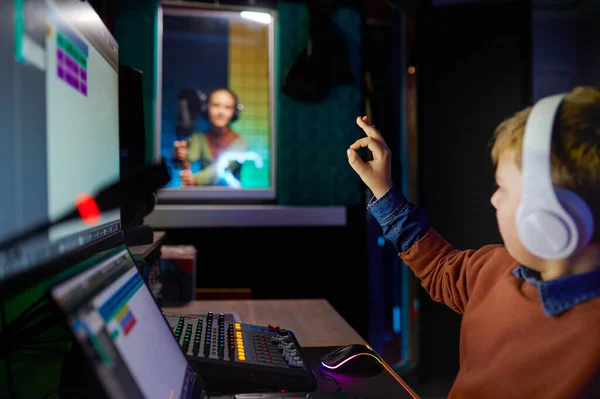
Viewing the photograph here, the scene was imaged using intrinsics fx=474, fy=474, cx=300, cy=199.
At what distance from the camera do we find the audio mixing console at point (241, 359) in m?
0.81

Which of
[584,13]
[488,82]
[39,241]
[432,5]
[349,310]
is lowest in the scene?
[349,310]

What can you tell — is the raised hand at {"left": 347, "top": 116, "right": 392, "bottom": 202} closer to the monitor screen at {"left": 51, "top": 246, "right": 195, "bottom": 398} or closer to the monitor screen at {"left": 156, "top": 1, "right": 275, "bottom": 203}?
the monitor screen at {"left": 51, "top": 246, "right": 195, "bottom": 398}

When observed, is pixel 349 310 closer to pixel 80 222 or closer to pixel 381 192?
pixel 381 192

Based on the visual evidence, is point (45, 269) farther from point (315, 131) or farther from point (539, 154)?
point (315, 131)

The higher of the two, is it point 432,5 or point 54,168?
point 432,5

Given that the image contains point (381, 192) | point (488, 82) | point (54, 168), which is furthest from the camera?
point (488, 82)

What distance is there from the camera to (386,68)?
2.53 metres

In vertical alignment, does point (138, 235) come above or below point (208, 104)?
below

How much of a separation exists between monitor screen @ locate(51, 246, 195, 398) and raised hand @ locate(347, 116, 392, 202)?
1.45 ft

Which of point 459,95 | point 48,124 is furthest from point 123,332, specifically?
point 459,95

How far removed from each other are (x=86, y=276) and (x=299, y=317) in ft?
3.41

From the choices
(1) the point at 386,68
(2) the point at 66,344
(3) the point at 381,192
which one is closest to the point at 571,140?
(3) the point at 381,192

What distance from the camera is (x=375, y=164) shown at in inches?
35.7

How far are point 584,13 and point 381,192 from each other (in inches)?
38.2
